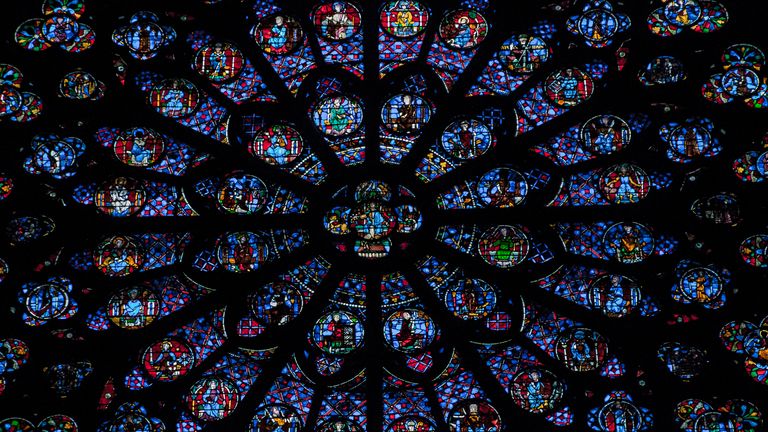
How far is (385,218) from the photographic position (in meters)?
18.4

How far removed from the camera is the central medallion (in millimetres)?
18234

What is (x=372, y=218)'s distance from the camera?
60.3ft

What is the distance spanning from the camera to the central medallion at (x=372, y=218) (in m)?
18.2

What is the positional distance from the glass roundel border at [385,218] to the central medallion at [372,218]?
0.02m

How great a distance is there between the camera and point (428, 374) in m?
17.6

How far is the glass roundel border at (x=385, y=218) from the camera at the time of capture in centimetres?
1759

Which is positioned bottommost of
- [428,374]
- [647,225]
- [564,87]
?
[428,374]

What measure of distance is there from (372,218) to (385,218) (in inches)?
4.8

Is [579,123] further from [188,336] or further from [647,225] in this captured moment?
[188,336]

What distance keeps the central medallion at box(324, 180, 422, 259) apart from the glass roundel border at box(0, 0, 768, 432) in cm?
2

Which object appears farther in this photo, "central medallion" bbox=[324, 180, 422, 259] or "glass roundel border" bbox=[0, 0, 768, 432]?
"central medallion" bbox=[324, 180, 422, 259]

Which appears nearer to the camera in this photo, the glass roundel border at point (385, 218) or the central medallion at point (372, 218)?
the glass roundel border at point (385, 218)

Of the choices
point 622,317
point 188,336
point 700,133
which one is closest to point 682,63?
point 700,133

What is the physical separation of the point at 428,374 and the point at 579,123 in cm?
287
